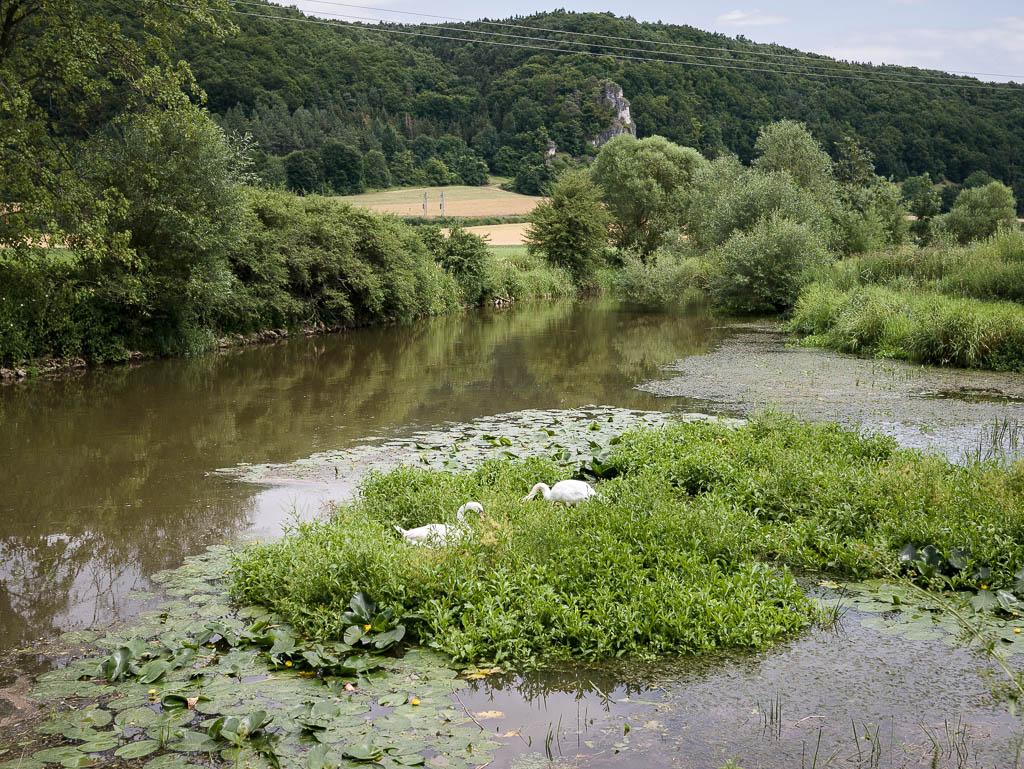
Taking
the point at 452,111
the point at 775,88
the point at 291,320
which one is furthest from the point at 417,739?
the point at 775,88

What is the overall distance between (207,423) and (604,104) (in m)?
72.7

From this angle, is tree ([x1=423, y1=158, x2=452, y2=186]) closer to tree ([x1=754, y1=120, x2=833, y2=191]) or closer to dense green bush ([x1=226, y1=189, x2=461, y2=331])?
tree ([x1=754, y1=120, x2=833, y2=191])

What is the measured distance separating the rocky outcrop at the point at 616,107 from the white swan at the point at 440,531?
248 feet

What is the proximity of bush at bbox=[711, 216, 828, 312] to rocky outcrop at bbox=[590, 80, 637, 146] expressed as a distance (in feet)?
170

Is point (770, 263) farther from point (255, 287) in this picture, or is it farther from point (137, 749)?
point (137, 749)

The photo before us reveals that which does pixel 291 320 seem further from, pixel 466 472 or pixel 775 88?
pixel 775 88

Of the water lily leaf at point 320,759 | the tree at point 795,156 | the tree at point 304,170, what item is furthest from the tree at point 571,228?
the water lily leaf at point 320,759

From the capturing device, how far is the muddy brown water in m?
4.30

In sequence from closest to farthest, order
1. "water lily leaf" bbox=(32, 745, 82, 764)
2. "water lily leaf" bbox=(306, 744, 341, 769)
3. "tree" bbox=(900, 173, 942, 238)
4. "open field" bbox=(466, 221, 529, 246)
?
"water lily leaf" bbox=(306, 744, 341, 769) → "water lily leaf" bbox=(32, 745, 82, 764) → "open field" bbox=(466, 221, 529, 246) → "tree" bbox=(900, 173, 942, 238)

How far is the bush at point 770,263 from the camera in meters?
27.8

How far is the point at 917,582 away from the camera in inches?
237

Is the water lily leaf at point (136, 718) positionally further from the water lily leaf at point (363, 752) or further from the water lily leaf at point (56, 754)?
the water lily leaf at point (363, 752)

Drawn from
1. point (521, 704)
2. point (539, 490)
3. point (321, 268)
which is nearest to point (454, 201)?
point (321, 268)

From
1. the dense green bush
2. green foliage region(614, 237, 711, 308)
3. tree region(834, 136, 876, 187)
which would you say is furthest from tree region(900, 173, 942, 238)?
the dense green bush
